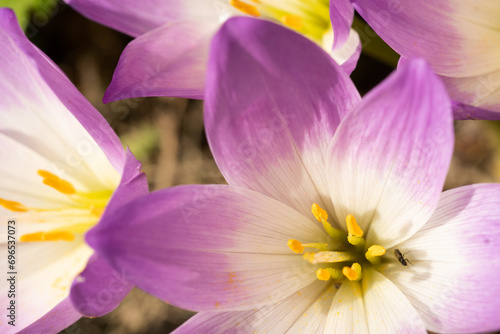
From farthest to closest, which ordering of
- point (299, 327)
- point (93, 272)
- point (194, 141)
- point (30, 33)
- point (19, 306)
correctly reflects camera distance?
point (194, 141), point (30, 33), point (19, 306), point (299, 327), point (93, 272)

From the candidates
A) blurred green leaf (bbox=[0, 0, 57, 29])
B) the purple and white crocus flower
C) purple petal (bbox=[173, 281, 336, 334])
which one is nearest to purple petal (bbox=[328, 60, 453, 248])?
the purple and white crocus flower

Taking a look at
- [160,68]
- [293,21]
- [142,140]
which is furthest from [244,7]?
[142,140]

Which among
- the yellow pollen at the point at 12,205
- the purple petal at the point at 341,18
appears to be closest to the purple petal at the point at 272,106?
the purple petal at the point at 341,18

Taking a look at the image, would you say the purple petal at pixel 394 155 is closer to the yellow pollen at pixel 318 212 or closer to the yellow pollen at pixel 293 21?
the yellow pollen at pixel 318 212

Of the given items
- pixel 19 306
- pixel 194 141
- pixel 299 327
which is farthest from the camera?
pixel 194 141

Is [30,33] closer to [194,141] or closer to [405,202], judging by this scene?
[194,141]

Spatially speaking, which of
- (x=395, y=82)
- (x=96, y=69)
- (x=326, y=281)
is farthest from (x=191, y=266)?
(x=96, y=69)

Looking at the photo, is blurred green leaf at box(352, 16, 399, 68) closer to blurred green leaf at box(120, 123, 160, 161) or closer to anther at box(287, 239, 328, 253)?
anther at box(287, 239, 328, 253)
